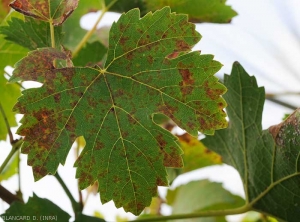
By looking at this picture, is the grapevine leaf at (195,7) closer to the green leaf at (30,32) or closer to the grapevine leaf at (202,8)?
the grapevine leaf at (202,8)

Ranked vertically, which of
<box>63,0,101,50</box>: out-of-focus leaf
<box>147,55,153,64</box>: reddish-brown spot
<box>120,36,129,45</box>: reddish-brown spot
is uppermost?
<box>63,0,101,50</box>: out-of-focus leaf

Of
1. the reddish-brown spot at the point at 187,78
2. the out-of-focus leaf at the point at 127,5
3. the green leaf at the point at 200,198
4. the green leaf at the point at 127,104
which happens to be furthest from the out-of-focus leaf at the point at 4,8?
the green leaf at the point at 200,198

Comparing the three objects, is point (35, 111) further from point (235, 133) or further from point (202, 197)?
point (202, 197)

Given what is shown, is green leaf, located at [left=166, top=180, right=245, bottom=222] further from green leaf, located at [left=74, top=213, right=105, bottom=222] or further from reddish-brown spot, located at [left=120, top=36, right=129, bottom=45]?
reddish-brown spot, located at [left=120, top=36, right=129, bottom=45]

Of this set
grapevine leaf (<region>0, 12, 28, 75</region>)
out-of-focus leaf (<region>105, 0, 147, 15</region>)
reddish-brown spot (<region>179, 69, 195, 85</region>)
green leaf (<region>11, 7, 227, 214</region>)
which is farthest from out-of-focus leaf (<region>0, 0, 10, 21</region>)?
reddish-brown spot (<region>179, 69, 195, 85</region>)

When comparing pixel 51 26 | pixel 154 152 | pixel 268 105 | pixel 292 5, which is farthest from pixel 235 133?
pixel 292 5

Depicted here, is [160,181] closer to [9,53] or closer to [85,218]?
[85,218]
